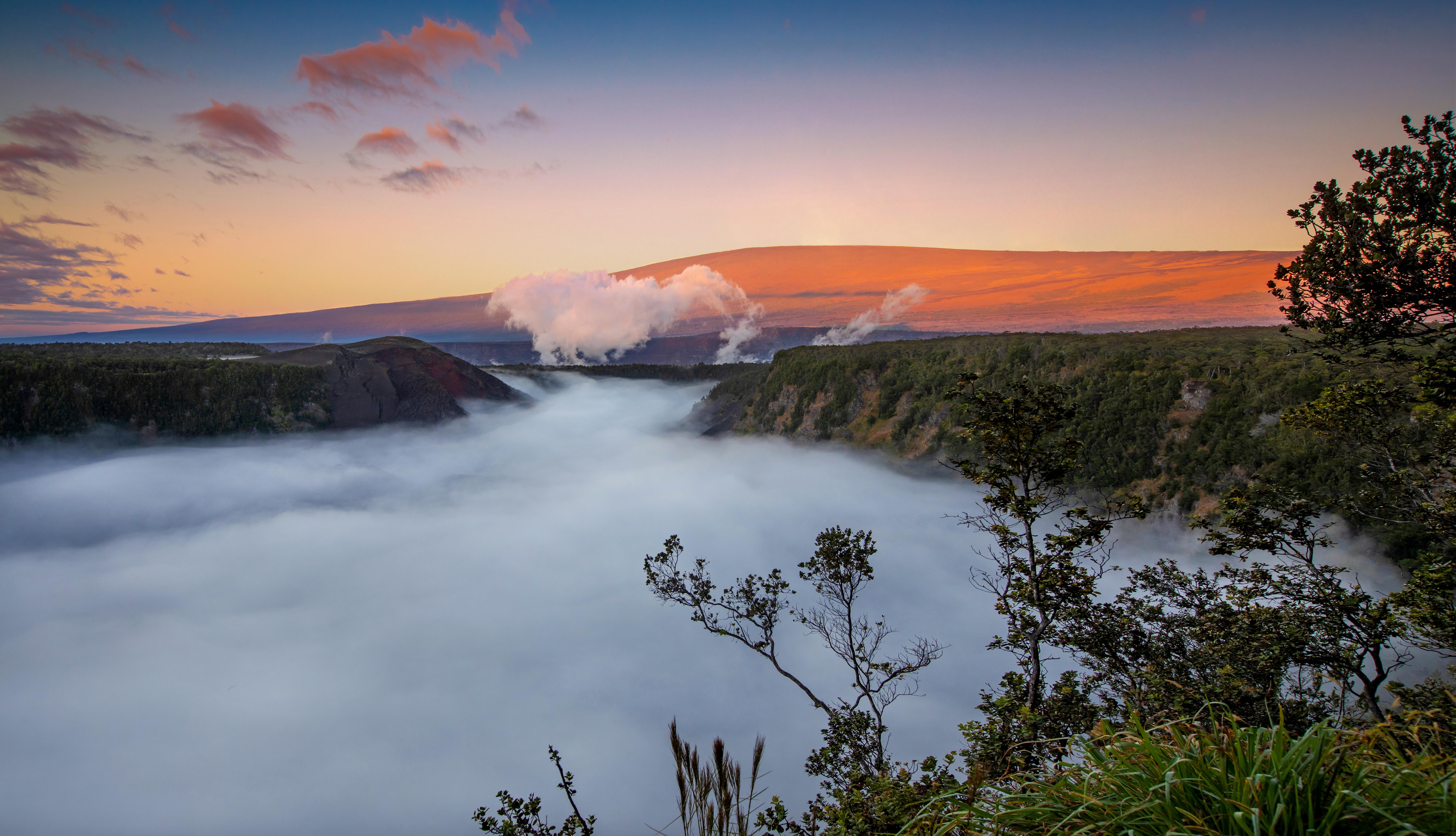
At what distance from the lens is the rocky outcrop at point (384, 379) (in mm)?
151875

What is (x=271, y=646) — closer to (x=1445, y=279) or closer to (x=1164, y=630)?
(x=1164, y=630)

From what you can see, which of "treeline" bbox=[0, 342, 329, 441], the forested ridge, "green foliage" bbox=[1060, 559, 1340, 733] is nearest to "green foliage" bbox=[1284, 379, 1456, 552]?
"green foliage" bbox=[1060, 559, 1340, 733]

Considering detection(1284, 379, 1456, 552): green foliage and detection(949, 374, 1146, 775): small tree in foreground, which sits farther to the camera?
detection(949, 374, 1146, 775): small tree in foreground

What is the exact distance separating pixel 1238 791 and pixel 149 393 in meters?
184

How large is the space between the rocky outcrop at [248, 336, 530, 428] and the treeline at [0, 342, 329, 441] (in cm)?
435

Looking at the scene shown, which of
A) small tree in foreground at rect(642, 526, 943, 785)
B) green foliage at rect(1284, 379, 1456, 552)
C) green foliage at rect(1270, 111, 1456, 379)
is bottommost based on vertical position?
small tree in foreground at rect(642, 526, 943, 785)

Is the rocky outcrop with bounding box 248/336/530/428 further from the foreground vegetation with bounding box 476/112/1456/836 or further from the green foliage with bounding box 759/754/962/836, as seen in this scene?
the green foliage with bounding box 759/754/962/836

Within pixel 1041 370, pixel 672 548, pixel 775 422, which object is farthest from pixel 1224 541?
pixel 775 422

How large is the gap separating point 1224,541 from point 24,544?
196951 mm

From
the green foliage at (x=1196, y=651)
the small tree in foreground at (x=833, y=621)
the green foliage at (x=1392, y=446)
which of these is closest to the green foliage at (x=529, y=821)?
the small tree in foreground at (x=833, y=621)

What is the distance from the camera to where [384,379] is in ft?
525

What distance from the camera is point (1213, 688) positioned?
11336mm

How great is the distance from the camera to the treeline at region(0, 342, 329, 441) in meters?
117

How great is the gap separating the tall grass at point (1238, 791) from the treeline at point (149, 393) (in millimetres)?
177093
